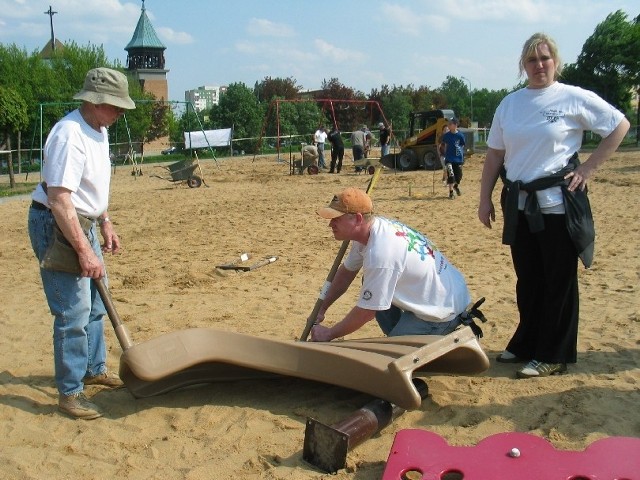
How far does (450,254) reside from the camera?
7504 mm

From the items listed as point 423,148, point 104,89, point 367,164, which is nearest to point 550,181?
point 104,89

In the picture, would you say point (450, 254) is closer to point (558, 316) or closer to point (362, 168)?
point (558, 316)

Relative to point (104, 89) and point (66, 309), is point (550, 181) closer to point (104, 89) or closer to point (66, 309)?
point (104, 89)

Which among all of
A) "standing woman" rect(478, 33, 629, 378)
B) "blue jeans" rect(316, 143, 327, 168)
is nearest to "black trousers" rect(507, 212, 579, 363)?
"standing woman" rect(478, 33, 629, 378)

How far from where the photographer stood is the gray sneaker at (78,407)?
135 inches

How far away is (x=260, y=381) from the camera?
3.88 m

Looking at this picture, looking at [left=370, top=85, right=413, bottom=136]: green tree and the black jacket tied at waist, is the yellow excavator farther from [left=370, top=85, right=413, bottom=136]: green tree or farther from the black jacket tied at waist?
[left=370, top=85, right=413, bottom=136]: green tree

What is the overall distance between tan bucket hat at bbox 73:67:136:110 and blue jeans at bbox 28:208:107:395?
601 millimetres

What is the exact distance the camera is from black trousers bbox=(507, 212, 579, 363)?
11.9 feet

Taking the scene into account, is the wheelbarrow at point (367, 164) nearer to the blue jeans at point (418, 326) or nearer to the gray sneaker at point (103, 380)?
the blue jeans at point (418, 326)

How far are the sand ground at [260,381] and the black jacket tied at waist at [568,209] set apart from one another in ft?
2.47

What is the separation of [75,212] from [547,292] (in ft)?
8.10

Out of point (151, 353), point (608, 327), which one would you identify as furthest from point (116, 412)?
point (608, 327)

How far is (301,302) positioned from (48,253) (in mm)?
2675
